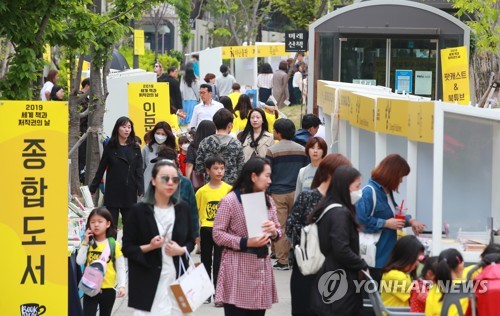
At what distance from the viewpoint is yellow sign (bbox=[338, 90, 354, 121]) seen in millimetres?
12547

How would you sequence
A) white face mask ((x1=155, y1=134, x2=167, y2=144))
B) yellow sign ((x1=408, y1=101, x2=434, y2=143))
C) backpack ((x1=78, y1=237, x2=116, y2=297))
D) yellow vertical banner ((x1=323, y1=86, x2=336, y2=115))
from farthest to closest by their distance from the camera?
1. yellow vertical banner ((x1=323, y1=86, x2=336, y2=115))
2. white face mask ((x1=155, y1=134, x2=167, y2=144))
3. backpack ((x1=78, y1=237, x2=116, y2=297))
4. yellow sign ((x1=408, y1=101, x2=434, y2=143))

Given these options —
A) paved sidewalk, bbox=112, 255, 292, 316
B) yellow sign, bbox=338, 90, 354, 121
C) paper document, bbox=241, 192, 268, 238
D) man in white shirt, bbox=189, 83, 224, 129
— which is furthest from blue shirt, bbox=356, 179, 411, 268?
man in white shirt, bbox=189, 83, 224, 129

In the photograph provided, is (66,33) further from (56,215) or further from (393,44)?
(393,44)

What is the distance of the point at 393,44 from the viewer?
20.2 metres

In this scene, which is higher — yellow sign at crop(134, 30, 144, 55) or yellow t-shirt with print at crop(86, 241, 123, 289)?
yellow sign at crop(134, 30, 144, 55)

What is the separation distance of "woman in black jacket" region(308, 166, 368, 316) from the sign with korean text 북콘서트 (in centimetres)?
1755

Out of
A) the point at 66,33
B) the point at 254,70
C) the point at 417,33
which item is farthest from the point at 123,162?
the point at 254,70

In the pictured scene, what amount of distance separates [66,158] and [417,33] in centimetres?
1234

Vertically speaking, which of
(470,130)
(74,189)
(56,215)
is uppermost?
(470,130)

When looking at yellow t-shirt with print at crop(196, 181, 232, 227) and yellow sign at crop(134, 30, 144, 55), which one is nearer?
yellow t-shirt with print at crop(196, 181, 232, 227)

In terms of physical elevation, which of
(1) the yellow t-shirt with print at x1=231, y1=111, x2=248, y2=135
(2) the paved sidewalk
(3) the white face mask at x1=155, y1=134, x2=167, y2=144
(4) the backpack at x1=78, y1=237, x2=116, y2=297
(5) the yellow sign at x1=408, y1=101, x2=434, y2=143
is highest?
(5) the yellow sign at x1=408, y1=101, x2=434, y2=143

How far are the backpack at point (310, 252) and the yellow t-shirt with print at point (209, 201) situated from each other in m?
3.21

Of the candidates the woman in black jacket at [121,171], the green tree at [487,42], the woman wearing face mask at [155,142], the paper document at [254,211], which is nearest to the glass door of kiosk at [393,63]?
the green tree at [487,42]

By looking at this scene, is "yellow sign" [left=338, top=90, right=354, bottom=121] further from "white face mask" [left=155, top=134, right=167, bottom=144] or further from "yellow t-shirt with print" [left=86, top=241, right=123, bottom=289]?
"yellow t-shirt with print" [left=86, top=241, right=123, bottom=289]
